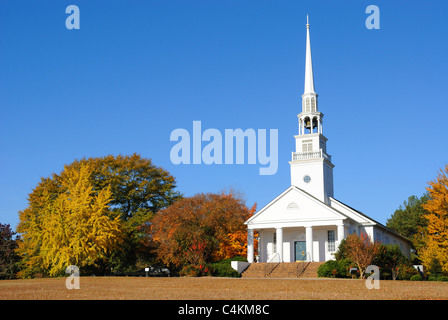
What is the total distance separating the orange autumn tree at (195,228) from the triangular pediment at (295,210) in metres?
2.92

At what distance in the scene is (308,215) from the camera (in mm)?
40938

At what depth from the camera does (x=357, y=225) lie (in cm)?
4272

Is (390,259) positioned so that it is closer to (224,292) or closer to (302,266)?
(302,266)

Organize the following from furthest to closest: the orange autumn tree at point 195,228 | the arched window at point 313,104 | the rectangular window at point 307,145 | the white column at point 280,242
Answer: the arched window at point 313,104 → the rectangular window at point 307,145 → the white column at point 280,242 → the orange autumn tree at point 195,228

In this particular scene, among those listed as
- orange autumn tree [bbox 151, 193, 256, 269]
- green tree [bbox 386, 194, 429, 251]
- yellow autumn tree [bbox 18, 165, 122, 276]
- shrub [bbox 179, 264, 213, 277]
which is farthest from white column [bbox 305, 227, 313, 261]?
green tree [bbox 386, 194, 429, 251]

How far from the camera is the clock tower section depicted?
148 ft

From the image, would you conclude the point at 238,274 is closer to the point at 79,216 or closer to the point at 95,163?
the point at 79,216

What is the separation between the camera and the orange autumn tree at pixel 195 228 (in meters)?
38.9

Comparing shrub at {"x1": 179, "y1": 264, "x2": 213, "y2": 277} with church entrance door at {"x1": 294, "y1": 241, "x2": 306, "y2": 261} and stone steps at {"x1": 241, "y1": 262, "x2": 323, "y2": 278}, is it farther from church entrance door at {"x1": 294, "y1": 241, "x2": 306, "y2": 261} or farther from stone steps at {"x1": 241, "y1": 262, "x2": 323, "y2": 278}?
church entrance door at {"x1": 294, "y1": 241, "x2": 306, "y2": 261}

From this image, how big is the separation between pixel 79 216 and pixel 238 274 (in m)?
13.0

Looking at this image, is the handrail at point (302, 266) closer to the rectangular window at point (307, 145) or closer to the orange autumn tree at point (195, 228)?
the orange autumn tree at point (195, 228)

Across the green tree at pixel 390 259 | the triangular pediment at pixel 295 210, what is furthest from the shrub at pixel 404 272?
the triangular pediment at pixel 295 210

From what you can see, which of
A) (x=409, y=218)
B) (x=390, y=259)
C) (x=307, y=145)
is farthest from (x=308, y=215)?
(x=409, y=218)
